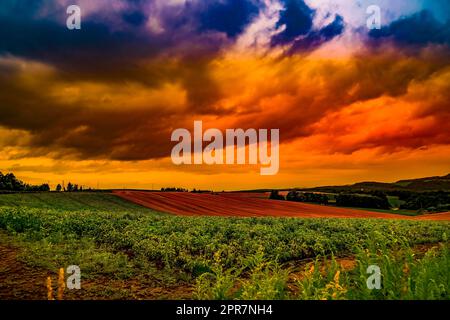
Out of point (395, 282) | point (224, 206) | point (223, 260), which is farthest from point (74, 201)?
point (395, 282)

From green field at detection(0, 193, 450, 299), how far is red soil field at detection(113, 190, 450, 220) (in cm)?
1885

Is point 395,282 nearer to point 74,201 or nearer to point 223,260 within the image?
point 223,260

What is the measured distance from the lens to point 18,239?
12.4m

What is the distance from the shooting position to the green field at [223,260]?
628 centimetres

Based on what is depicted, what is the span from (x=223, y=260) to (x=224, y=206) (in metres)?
30.7

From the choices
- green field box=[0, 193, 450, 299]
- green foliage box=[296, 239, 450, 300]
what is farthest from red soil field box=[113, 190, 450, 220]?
green foliage box=[296, 239, 450, 300]

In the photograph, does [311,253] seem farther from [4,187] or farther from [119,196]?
[4,187]

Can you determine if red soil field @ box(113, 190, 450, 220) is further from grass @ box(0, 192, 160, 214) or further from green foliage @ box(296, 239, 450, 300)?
green foliage @ box(296, 239, 450, 300)

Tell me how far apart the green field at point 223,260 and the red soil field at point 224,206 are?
61.8 ft

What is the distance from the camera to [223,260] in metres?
11.0

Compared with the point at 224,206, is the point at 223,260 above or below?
above

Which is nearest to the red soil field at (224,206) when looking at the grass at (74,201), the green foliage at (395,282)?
the grass at (74,201)
